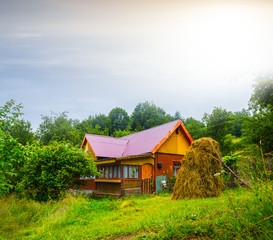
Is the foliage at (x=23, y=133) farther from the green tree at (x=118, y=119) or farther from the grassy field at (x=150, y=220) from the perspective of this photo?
the green tree at (x=118, y=119)

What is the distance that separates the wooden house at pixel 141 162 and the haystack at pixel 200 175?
20.7 ft

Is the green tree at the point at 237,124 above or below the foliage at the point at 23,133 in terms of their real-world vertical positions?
above

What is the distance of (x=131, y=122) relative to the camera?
215 ft

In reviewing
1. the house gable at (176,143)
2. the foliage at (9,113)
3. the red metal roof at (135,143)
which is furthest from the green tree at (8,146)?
the house gable at (176,143)

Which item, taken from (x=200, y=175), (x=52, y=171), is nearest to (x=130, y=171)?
(x=52, y=171)

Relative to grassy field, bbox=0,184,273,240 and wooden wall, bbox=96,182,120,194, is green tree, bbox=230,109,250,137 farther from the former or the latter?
grassy field, bbox=0,184,273,240

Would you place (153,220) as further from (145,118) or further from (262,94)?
(145,118)

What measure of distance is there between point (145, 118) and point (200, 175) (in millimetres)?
53166

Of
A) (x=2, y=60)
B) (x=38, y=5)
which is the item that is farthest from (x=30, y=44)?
(x=38, y=5)

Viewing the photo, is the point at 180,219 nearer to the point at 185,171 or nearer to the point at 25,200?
the point at 185,171

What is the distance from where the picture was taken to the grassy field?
3789 mm

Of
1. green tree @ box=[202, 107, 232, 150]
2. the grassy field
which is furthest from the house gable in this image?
green tree @ box=[202, 107, 232, 150]

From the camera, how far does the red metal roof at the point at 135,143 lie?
2069 cm

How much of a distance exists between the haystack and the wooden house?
631cm
